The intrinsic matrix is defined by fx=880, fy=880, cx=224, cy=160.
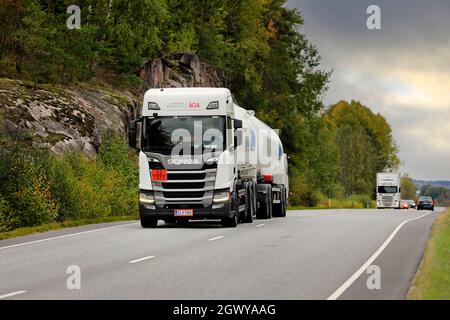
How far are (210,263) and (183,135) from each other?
1032 cm

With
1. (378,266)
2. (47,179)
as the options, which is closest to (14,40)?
(47,179)

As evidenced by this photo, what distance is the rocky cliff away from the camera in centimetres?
3444

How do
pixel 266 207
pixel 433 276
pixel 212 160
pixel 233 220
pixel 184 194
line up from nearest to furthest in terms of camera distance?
pixel 433 276 < pixel 212 160 < pixel 184 194 < pixel 233 220 < pixel 266 207

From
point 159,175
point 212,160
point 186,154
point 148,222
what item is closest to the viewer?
point 186,154

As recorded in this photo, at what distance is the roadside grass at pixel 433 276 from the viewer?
11.6m

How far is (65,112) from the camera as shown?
3747 cm

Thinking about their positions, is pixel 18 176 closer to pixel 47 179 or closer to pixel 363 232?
pixel 47 179

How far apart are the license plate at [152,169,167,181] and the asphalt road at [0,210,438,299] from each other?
Result: 5.12 feet

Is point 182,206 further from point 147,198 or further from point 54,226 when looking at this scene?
point 54,226

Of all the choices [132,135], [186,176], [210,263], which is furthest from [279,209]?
[210,263]

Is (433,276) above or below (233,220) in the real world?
below

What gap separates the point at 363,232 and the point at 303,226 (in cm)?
320

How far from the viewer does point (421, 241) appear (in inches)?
872

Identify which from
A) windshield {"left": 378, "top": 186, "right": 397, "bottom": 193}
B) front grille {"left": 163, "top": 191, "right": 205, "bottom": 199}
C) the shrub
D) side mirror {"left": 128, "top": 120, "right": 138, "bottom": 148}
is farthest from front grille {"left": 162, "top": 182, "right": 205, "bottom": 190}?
windshield {"left": 378, "top": 186, "right": 397, "bottom": 193}
